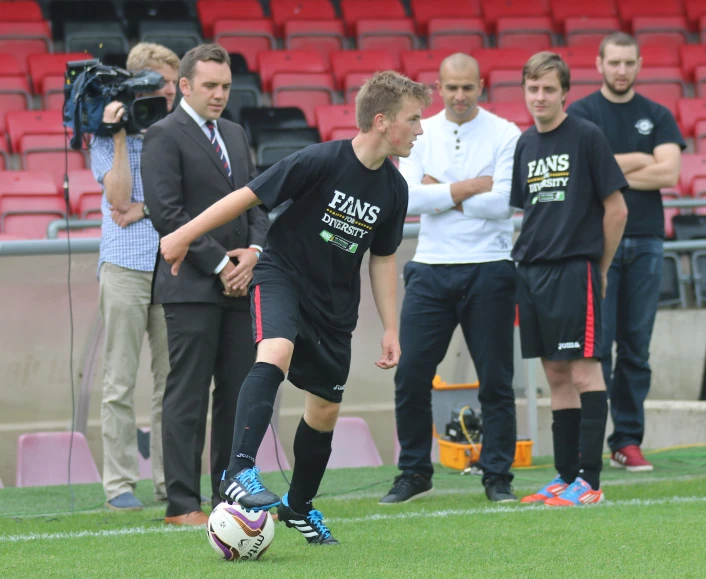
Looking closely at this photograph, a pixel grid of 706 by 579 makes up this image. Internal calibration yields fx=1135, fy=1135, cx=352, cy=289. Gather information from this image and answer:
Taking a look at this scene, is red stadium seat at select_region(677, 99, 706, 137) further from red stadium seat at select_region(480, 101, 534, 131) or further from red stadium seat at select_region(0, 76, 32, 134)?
red stadium seat at select_region(0, 76, 32, 134)

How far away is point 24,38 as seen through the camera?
12.2m

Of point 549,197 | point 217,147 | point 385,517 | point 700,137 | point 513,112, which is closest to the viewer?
point 385,517

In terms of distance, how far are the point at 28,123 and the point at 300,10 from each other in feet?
15.0

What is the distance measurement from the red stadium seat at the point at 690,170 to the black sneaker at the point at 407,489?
623 cm

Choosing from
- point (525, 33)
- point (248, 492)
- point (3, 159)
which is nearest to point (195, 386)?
point (248, 492)

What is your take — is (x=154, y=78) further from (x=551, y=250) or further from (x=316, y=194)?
(x=551, y=250)

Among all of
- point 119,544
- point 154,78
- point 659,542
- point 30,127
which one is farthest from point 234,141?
point 30,127

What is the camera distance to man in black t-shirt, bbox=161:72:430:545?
4070 millimetres

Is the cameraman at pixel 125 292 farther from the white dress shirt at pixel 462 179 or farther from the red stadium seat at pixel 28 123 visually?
the red stadium seat at pixel 28 123

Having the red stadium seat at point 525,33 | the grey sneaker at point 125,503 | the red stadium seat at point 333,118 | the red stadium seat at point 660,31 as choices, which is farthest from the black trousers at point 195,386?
the red stadium seat at point 660,31

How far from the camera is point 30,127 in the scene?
10.5 m

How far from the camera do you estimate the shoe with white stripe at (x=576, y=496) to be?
5.14 meters

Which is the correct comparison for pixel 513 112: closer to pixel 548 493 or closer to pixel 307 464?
pixel 548 493

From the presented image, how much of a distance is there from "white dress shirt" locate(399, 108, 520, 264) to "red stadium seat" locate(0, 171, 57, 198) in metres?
4.56
